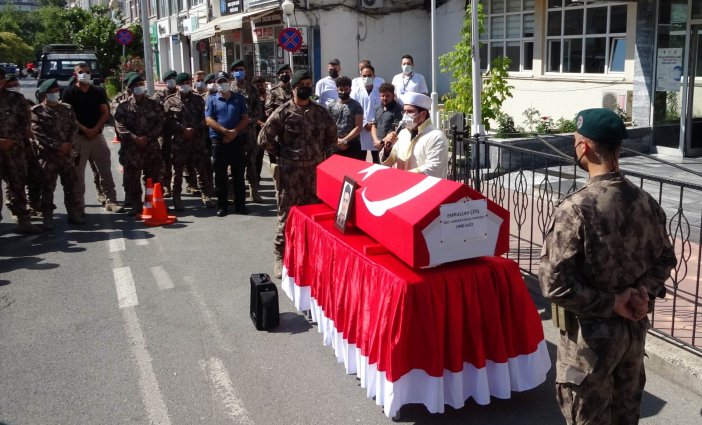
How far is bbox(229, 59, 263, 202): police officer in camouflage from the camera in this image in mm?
10406

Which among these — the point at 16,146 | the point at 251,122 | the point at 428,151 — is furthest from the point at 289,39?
the point at 428,151

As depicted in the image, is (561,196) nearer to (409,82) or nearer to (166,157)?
(409,82)

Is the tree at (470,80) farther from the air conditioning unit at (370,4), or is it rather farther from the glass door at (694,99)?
the air conditioning unit at (370,4)

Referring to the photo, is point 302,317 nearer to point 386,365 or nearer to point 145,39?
point 386,365

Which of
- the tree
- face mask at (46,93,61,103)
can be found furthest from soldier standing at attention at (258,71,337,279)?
the tree

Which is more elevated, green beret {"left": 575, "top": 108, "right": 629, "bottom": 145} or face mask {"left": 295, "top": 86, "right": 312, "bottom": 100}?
face mask {"left": 295, "top": 86, "right": 312, "bottom": 100}

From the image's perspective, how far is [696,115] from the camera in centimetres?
1121

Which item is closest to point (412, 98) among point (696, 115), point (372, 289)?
point (372, 289)

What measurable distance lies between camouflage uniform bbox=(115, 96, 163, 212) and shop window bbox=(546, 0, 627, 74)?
838 cm

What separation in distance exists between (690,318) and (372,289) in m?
2.70

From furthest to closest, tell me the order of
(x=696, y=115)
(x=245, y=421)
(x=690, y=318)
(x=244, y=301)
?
(x=696, y=115) < (x=244, y=301) < (x=690, y=318) < (x=245, y=421)

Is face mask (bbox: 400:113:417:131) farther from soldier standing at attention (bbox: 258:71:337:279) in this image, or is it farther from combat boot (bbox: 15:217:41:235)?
combat boot (bbox: 15:217:41:235)

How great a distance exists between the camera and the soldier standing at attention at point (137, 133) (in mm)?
9492

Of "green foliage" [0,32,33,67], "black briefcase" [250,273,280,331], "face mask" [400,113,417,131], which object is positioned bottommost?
"black briefcase" [250,273,280,331]
